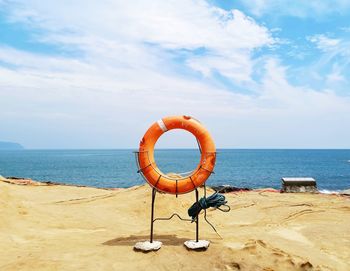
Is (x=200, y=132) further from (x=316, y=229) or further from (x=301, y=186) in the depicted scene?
(x=301, y=186)

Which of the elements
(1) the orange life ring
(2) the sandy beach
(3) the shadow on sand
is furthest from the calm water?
(1) the orange life ring

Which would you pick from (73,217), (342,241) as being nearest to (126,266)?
(73,217)

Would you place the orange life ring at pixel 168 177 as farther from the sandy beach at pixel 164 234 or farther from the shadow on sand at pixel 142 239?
the sandy beach at pixel 164 234

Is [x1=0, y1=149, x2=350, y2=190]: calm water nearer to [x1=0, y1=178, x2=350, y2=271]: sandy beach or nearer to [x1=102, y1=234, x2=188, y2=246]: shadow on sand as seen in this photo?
[x1=0, y1=178, x2=350, y2=271]: sandy beach

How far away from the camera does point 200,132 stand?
9047 millimetres

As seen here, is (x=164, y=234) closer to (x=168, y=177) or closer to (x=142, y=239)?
(x=142, y=239)

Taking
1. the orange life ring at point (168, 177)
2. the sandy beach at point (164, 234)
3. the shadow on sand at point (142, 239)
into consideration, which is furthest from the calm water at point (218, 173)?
the orange life ring at point (168, 177)

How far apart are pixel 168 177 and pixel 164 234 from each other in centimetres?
203

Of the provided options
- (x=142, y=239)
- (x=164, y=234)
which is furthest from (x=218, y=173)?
(x=142, y=239)

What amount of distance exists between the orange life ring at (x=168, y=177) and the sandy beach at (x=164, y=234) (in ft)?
4.75

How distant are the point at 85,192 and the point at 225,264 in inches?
493

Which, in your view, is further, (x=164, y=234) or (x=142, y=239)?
(x=164, y=234)

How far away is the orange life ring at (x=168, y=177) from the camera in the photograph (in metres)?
8.85

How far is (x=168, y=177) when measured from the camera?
29.6 ft
